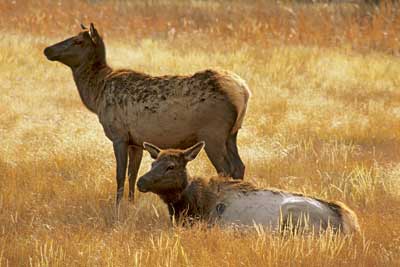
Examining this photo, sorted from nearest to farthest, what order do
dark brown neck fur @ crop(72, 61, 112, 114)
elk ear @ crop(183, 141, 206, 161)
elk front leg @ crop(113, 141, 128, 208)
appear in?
elk ear @ crop(183, 141, 206, 161), elk front leg @ crop(113, 141, 128, 208), dark brown neck fur @ crop(72, 61, 112, 114)

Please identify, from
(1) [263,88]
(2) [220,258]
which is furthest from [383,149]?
(2) [220,258]

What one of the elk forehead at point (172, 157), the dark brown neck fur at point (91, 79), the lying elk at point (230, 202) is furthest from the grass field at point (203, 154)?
the dark brown neck fur at point (91, 79)

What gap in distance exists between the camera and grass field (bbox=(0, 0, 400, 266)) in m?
6.52

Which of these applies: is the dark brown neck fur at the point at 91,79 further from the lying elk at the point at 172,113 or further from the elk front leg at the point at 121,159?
the elk front leg at the point at 121,159

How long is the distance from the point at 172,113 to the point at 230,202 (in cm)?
143

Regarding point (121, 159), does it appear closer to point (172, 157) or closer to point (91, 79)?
point (91, 79)

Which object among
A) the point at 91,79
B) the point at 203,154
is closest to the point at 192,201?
the point at 91,79

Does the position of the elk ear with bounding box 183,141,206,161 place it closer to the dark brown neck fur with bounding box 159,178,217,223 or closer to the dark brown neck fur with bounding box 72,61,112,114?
the dark brown neck fur with bounding box 159,178,217,223

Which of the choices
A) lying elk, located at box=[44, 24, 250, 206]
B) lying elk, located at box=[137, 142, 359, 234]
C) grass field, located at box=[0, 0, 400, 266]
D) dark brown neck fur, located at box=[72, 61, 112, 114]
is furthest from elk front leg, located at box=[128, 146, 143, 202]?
lying elk, located at box=[137, 142, 359, 234]

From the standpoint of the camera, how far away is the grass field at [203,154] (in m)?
6.52

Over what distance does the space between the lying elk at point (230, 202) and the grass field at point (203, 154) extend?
0.63 feet

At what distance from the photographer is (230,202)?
7.36 meters

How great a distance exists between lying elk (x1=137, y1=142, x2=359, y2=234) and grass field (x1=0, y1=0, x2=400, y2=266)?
191 mm

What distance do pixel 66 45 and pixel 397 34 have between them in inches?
428
